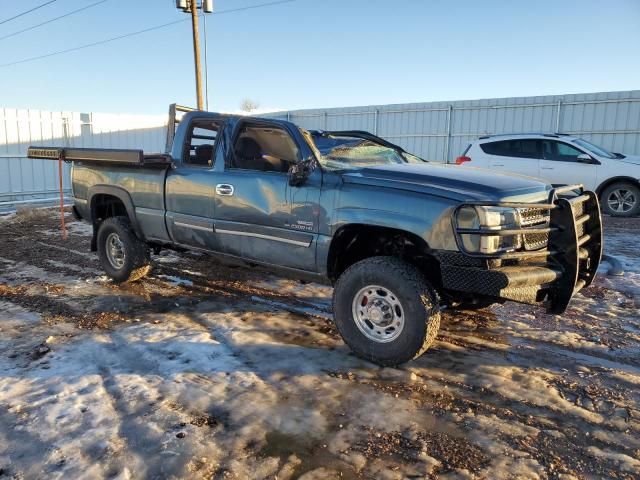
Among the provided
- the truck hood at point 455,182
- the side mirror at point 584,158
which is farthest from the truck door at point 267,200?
the side mirror at point 584,158

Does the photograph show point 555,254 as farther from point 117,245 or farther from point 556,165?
point 556,165

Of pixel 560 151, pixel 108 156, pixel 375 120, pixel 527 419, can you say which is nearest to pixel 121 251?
pixel 108 156

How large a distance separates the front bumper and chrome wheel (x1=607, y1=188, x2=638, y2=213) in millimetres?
8453

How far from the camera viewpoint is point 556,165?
36.2 ft

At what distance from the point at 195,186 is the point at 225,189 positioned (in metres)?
0.44

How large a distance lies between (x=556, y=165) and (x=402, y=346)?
9.20 meters

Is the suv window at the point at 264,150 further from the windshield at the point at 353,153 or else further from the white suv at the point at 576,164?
the white suv at the point at 576,164

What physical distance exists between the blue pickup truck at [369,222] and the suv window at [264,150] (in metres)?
0.01

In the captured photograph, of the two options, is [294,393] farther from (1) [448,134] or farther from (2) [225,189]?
(1) [448,134]

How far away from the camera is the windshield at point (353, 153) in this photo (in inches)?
162

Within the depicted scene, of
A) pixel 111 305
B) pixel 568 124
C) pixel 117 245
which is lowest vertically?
pixel 111 305

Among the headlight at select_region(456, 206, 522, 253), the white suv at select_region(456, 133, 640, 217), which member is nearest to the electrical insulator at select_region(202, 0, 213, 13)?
the white suv at select_region(456, 133, 640, 217)

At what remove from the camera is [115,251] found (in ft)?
19.1

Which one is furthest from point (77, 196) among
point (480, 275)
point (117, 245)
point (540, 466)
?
point (540, 466)
